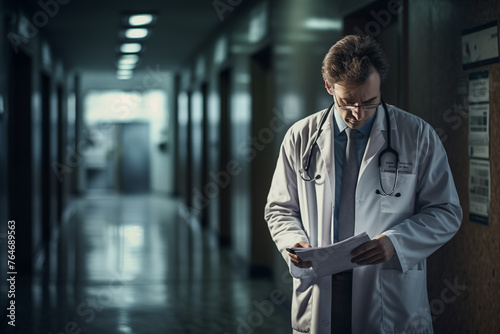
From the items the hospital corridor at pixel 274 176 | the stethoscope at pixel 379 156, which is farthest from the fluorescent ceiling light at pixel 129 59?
the stethoscope at pixel 379 156

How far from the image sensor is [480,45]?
106 inches

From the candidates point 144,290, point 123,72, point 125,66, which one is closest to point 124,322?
point 144,290

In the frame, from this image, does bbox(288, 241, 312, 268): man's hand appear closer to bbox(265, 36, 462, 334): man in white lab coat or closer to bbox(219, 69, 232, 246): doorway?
bbox(265, 36, 462, 334): man in white lab coat

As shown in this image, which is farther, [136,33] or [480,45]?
[136,33]

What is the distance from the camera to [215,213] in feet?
30.4

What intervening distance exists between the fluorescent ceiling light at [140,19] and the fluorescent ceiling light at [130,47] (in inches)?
74.1

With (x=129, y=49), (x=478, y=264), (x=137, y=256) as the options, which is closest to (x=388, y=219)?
(x=478, y=264)

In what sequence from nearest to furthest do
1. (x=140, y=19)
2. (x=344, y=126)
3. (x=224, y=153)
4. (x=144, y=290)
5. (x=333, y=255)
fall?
1. (x=333, y=255)
2. (x=344, y=126)
3. (x=144, y=290)
4. (x=140, y=19)
5. (x=224, y=153)

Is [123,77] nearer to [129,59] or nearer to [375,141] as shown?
[129,59]

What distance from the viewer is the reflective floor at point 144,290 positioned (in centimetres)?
463

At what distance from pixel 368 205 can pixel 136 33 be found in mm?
7584

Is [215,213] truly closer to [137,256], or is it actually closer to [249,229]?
[137,256]

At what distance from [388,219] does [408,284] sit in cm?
21

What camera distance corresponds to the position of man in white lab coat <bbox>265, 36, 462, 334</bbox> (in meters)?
1.95
